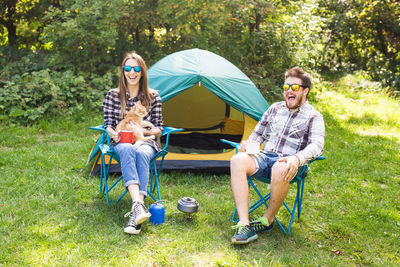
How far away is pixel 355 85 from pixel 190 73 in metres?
5.38

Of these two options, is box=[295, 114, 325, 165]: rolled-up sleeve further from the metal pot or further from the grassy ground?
the metal pot

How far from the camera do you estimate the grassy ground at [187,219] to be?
229cm

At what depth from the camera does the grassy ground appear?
7.50 feet

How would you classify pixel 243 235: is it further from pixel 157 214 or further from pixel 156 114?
pixel 156 114

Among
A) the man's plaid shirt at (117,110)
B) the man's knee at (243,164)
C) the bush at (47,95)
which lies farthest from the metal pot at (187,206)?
the bush at (47,95)

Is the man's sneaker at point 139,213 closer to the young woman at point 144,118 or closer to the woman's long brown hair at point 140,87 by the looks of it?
the young woman at point 144,118

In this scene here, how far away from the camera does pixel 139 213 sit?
2471 millimetres

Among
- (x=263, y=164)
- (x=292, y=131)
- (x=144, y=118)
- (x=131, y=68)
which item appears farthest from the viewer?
(x=144, y=118)

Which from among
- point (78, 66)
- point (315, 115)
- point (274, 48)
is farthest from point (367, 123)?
point (78, 66)

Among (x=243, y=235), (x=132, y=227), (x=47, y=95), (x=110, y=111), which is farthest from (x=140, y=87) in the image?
(x=47, y=95)

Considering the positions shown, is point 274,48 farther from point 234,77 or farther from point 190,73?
point 190,73

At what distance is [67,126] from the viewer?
5.19 metres

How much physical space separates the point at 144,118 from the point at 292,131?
1.18 meters

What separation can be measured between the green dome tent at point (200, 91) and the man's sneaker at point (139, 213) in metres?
1.15
